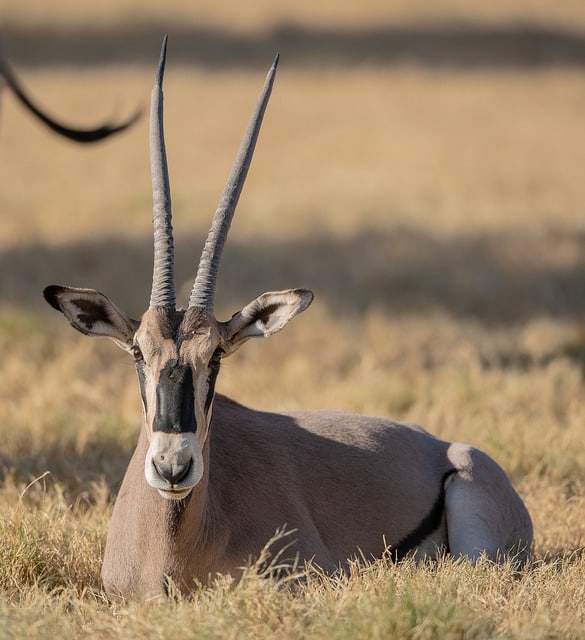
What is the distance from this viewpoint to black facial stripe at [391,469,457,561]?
623cm

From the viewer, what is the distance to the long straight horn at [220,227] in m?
5.30

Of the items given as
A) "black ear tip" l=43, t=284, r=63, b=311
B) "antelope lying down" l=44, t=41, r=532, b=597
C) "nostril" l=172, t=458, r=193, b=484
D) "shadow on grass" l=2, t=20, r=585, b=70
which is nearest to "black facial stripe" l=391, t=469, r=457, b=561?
"antelope lying down" l=44, t=41, r=532, b=597

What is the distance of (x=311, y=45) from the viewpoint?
36750 mm

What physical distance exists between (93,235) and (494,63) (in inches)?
902

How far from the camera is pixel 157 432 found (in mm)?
4723

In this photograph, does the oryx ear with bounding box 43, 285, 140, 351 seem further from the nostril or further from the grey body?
the nostril

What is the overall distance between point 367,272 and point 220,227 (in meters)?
9.67

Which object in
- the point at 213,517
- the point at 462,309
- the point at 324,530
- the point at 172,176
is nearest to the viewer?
the point at 213,517

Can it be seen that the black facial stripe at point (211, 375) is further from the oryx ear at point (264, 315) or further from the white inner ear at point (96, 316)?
the white inner ear at point (96, 316)

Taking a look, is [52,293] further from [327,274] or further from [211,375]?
[327,274]

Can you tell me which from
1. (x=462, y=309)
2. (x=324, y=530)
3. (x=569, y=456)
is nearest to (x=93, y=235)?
(x=462, y=309)

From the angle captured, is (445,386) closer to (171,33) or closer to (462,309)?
(462,309)

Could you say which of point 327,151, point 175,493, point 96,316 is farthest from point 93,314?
point 327,151

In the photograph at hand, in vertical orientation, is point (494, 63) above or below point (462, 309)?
above
